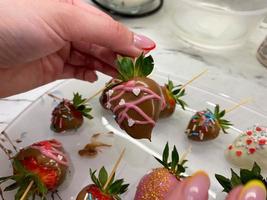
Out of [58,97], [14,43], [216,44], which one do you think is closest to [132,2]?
[216,44]

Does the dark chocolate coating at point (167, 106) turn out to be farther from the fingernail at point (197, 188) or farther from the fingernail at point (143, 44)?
the fingernail at point (197, 188)

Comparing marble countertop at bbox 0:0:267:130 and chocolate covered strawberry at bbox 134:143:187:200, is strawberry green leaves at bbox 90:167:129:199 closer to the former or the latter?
chocolate covered strawberry at bbox 134:143:187:200

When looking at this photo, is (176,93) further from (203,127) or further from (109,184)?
(109,184)

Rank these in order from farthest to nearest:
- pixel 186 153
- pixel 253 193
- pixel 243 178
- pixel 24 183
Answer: pixel 186 153 → pixel 24 183 → pixel 243 178 → pixel 253 193

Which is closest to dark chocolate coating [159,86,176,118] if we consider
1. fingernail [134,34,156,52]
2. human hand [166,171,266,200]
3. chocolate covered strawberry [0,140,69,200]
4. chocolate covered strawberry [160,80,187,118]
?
chocolate covered strawberry [160,80,187,118]

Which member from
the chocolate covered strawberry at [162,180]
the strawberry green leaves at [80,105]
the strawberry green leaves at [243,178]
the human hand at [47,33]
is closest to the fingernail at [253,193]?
the strawberry green leaves at [243,178]

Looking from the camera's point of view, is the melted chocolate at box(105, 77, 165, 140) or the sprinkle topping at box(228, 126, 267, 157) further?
the sprinkle topping at box(228, 126, 267, 157)

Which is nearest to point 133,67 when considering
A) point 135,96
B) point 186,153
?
point 135,96
